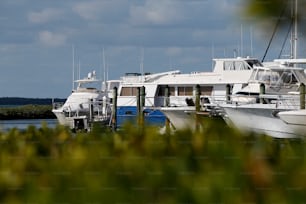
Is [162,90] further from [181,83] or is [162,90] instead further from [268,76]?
[268,76]

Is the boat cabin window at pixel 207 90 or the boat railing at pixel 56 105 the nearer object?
the boat cabin window at pixel 207 90

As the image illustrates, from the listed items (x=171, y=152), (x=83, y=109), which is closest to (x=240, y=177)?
(x=171, y=152)

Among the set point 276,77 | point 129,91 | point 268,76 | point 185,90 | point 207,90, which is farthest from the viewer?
point 129,91

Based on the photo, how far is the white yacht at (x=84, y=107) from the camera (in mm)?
36531

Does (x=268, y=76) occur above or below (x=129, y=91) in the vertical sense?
above

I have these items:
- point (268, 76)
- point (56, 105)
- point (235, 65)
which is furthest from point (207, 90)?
point (56, 105)

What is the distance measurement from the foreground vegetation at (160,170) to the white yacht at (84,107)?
1201 inches

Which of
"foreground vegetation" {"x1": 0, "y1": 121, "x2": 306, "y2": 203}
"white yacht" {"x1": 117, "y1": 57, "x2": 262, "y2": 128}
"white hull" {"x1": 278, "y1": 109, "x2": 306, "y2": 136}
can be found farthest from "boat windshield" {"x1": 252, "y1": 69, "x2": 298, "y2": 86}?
"foreground vegetation" {"x1": 0, "y1": 121, "x2": 306, "y2": 203}

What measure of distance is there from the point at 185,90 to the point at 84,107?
5613 mm

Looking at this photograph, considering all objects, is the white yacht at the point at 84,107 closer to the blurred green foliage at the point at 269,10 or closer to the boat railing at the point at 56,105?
the boat railing at the point at 56,105

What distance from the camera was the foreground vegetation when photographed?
3.57m

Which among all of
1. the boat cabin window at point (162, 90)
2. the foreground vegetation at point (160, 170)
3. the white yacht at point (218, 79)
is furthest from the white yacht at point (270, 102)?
the foreground vegetation at point (160, 170)

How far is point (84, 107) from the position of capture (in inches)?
1553

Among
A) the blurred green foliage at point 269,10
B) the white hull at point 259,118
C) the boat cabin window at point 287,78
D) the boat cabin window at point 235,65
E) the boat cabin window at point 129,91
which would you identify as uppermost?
the boat cabin window at point 235,65
